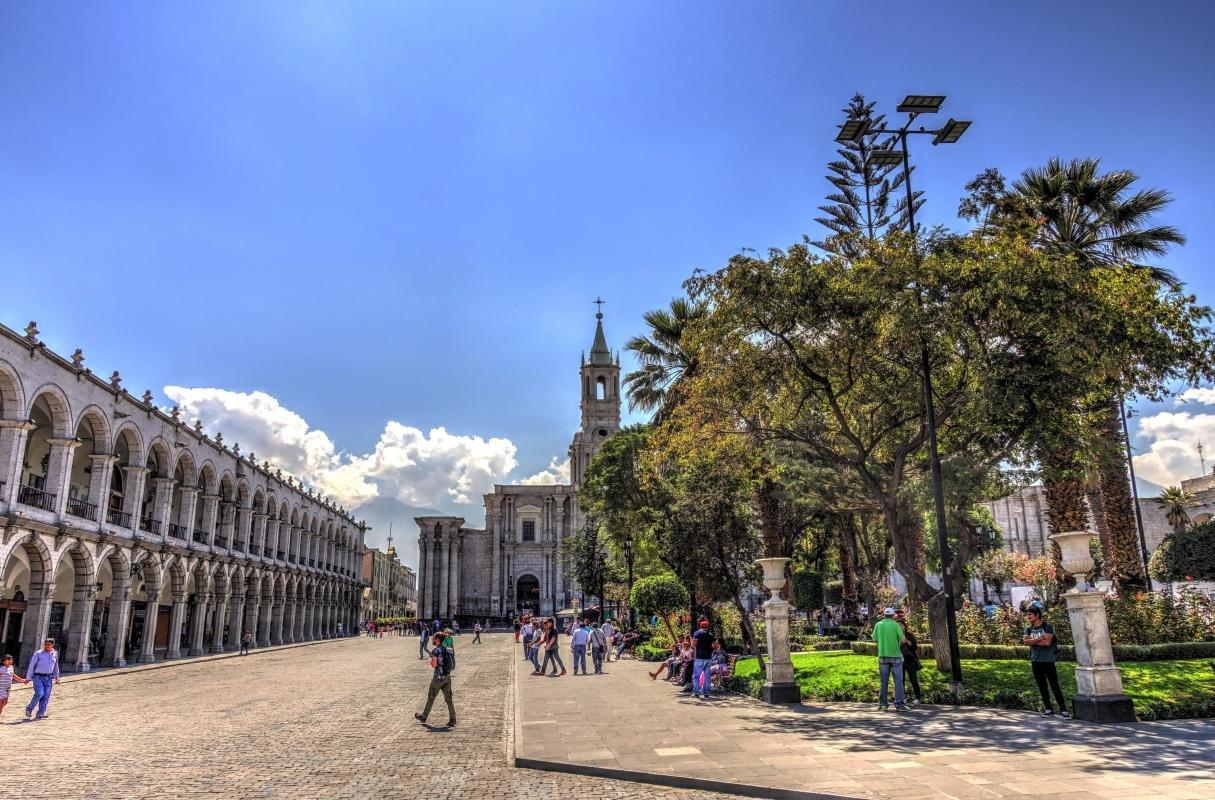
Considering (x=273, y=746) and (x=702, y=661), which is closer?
(x=273, y=746)

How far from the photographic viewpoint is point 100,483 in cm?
2731

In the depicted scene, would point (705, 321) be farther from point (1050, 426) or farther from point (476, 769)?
point (476, 769)

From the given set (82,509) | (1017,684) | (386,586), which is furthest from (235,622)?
(386,586)

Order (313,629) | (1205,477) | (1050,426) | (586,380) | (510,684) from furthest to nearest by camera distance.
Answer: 1. (586,380)
2. (313,629)
3. (1205,477)
4. (510,684)
5. (1050,426)

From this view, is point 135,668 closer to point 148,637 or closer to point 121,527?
point 148,637

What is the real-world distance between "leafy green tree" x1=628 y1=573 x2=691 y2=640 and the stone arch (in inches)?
797

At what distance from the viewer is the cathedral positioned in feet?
253

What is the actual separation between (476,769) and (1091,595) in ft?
26.5

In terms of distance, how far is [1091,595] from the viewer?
1062 centimetres

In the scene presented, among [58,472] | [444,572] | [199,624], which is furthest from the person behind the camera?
[444,572]

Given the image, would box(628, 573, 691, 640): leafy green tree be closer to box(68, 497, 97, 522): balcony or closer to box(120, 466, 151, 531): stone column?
box(120, 466, 151, 531): stone column

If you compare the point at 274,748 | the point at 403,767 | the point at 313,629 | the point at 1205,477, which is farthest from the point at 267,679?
the point at 1205,477

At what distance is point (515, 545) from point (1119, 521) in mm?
64280

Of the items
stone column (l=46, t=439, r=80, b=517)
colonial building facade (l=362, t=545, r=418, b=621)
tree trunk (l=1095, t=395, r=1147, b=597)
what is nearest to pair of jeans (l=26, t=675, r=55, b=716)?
stone column (l=46, t=439, r=80, b=517)
